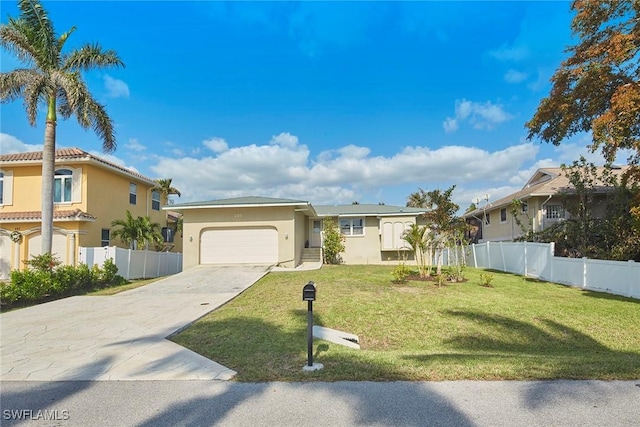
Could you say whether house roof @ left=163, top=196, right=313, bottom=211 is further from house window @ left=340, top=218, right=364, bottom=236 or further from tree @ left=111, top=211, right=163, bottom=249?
house window @ left=340, top=218, right=364, bottom=236

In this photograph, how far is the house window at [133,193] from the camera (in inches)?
904

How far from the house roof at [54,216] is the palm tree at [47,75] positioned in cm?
388

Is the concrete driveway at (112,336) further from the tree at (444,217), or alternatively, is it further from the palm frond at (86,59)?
the palm frond at (86,59)

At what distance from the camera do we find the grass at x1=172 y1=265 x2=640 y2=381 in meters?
4.77

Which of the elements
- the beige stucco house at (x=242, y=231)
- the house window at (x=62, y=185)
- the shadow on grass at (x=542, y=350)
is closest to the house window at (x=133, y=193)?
the house window at (x=62, y=185)

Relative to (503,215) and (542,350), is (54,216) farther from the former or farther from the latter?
(503,215)

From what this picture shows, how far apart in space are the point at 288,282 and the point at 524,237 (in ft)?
44.0

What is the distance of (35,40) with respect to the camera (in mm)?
14312

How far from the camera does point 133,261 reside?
17750 mm

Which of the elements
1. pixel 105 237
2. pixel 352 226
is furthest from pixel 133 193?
pixel 352 226

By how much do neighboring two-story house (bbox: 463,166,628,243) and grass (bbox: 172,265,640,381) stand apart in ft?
22.9

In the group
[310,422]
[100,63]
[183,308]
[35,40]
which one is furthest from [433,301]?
[35,40]

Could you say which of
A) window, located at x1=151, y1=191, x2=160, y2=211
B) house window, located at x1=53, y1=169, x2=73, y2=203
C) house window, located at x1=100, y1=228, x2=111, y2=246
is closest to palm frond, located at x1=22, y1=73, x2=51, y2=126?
house window, located at x1=53, y1=169, x2=73, y2=203

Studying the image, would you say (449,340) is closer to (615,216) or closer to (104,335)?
(104,335)
